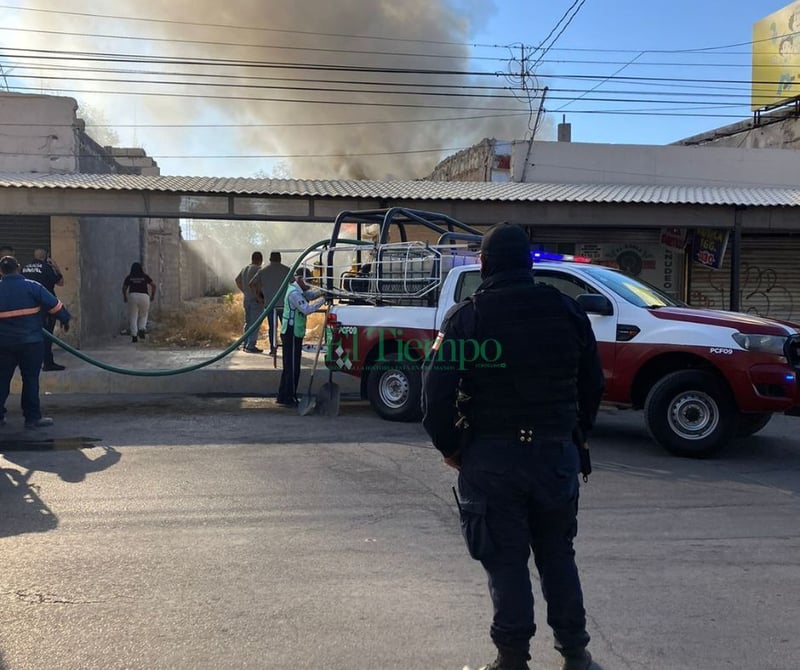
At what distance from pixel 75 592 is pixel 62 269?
11149 mm

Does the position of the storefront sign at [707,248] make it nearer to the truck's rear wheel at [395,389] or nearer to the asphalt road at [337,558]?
the asphalt road at [337,558]

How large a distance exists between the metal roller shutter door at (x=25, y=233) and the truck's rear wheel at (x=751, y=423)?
39.7ft

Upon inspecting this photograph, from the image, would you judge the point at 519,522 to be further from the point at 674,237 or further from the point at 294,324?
the point at 674,237

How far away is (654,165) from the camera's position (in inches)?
722

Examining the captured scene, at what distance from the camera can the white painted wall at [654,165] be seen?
59.4 feet

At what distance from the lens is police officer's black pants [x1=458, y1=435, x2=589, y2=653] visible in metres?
2.74

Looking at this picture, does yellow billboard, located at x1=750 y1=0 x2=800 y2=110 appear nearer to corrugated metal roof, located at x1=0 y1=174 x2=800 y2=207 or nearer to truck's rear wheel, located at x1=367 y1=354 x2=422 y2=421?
corrugated metal roof, located at x1=0 y1=174 x2=800 y2=207

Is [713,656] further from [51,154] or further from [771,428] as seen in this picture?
[51,154]

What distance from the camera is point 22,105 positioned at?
14477 millimetres

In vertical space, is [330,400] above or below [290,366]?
below

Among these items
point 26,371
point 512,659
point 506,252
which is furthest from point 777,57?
point 512,659

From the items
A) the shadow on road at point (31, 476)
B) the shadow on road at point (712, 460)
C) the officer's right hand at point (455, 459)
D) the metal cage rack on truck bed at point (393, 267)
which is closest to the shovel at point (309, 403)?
the metal cage rack on truck bed at point (393, 267)

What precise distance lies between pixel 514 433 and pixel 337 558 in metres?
1.89

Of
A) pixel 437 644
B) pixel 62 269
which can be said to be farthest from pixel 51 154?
pixel 437 644
